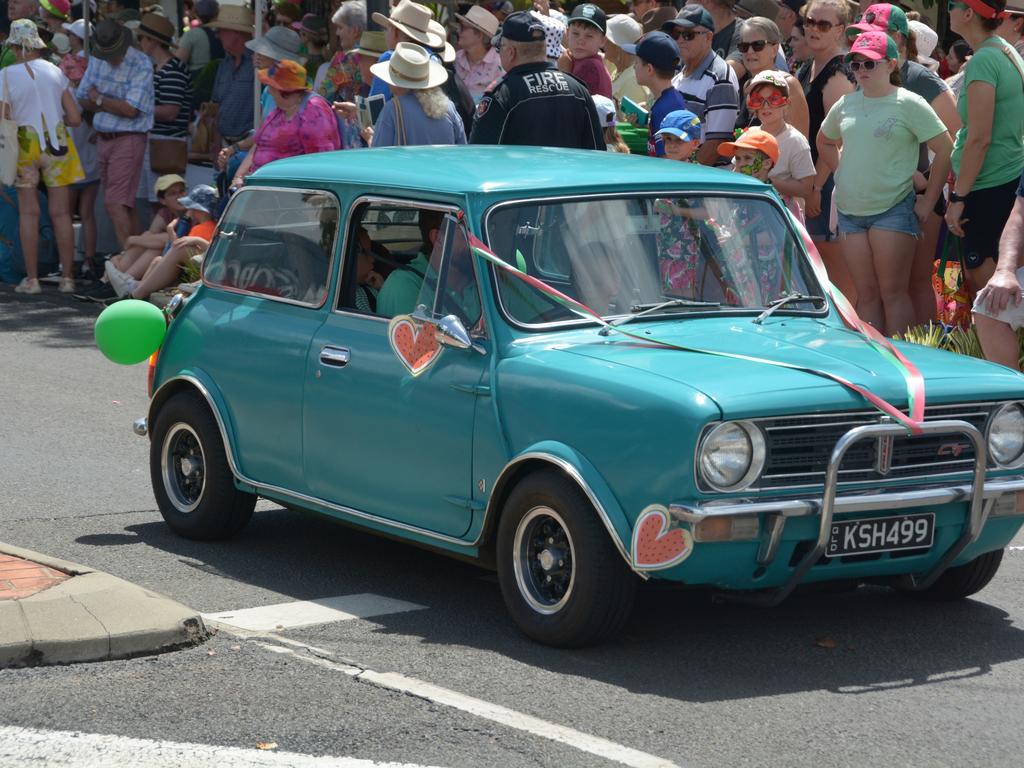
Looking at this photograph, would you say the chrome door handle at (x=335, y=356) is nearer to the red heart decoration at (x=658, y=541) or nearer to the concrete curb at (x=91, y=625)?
the concrete curb at (x=91, y=625)

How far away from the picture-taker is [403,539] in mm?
6695

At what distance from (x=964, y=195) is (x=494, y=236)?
15.2 feet

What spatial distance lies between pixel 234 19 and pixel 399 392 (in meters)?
11.2

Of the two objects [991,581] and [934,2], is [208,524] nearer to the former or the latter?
[991,581]

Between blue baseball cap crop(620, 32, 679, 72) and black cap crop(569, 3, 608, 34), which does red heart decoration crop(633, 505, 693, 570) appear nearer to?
blue baseball cap crop(620, 32, 679, 72)

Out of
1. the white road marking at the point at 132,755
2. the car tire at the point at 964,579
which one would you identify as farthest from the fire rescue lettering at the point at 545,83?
the white road marking at the point at 132,755

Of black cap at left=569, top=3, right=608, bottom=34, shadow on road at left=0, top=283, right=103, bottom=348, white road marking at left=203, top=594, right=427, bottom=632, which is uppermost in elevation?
black cap at left=569, top=3, right=608, bottom=34

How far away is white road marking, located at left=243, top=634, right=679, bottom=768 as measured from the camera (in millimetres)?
4898

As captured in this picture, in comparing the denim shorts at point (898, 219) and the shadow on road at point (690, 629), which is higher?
the denim shorts at point (898, 219)

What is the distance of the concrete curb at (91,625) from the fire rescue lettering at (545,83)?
16.0ft

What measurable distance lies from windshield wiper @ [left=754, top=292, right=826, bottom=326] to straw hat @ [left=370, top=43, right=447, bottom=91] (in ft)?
16.4

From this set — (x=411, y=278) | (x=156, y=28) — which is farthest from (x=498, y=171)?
(x=156, y=28)

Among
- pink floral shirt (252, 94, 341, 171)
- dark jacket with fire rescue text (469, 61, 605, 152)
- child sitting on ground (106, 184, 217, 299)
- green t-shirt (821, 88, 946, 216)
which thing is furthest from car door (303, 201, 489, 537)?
child sitting on ground (106, 184, 217, 299)

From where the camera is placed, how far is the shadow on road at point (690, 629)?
227 inches
